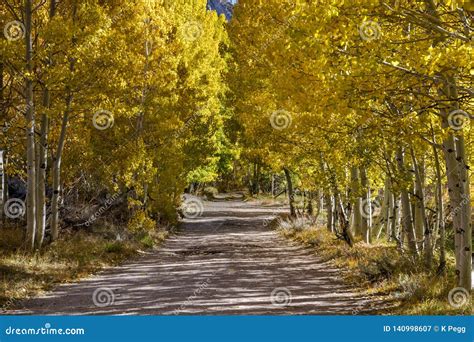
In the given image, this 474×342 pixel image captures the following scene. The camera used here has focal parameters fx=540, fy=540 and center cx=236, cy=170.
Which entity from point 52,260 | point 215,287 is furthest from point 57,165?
point 215,287

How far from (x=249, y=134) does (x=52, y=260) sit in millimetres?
9022

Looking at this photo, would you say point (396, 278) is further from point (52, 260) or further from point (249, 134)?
point (249, 134)

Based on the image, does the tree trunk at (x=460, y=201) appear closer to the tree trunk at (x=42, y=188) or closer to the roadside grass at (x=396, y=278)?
the roadside grass at (x=396, y=278)

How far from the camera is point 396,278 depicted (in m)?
10.5

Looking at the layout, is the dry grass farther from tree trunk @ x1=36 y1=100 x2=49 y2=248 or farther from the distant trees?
tree trunk @ x1=36 y1=100 x2=49 y2=248

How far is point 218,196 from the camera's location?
50.8 metres

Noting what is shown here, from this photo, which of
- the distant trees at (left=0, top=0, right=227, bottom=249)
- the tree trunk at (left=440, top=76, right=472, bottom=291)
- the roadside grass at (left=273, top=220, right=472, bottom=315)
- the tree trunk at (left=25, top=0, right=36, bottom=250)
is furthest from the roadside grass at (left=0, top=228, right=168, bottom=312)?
the tree trunk at (left=440, top=76, right=472, bottom=291)

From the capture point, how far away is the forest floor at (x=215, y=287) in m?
8.69

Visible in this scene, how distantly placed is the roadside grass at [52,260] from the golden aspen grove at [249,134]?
0.22ft

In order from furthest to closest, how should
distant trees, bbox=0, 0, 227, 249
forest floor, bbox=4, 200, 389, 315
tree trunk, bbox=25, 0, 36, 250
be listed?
distant trees, bbox=0, 0, 227, 249 → tree trunk, bbox=25, 0, 36, 250 → forest floor, bbox=4, 200, 389, 315

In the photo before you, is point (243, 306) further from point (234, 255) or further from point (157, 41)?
point (157, 41)

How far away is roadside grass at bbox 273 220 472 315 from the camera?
813 centimetres

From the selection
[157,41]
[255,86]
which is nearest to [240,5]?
[255,86]

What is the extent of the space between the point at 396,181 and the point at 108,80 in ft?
24.0
